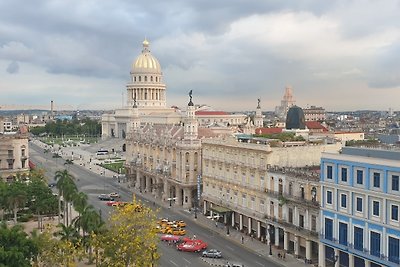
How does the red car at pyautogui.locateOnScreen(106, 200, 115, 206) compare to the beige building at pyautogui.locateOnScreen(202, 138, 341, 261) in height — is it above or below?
below

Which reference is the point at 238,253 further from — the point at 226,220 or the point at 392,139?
the point at 392,139

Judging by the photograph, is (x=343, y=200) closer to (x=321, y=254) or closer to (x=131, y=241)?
(x=321, y=254)

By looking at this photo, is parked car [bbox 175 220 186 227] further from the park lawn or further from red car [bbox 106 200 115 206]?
the park lawn

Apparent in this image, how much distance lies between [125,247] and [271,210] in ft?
88.8

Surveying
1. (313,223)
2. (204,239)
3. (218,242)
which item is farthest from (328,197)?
(204,239)

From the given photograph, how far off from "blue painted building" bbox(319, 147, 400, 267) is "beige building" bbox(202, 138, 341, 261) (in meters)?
2.41

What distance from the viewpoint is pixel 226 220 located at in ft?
247

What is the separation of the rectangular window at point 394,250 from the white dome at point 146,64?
149m

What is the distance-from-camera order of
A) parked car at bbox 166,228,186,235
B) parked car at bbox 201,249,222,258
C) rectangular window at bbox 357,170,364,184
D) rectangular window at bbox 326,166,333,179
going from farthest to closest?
parked car at bbox 166,228,186,235, parked car at bbox 201,249,222,258, rectangular window at bbox 326,166,333,179, rectangular window at bbox 357,170,364,184

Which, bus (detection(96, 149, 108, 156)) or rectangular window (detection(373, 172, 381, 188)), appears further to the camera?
bus (detection(96, 149, 108, 156))

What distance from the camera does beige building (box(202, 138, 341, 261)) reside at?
57281mm

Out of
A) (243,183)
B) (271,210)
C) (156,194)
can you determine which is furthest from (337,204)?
(156,194)

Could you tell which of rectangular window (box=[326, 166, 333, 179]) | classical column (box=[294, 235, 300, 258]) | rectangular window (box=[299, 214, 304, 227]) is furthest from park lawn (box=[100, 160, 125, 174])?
rectangular window (box=[326, 166, 333, 179])

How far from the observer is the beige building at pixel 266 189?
57.3m
